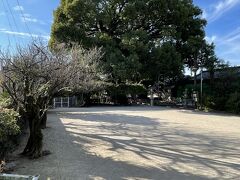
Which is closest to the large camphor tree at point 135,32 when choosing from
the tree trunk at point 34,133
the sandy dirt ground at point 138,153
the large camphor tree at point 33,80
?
the sandy dirt ground at point 138,153

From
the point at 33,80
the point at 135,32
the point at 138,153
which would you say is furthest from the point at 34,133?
the point at 135,32

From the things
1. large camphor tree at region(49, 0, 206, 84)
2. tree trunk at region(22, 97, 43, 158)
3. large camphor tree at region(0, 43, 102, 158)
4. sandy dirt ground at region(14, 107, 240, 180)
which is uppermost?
large camphor tree at region(49, 0, 206, 84)

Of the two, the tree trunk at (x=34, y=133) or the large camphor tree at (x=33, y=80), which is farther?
the tree trunk at (x=34, y=133)

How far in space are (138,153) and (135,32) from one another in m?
18.2

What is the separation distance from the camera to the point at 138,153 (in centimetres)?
869

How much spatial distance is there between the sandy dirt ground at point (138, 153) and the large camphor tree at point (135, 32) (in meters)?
12.7

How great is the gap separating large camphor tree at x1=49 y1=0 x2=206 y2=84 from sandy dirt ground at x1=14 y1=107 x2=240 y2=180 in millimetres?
12693

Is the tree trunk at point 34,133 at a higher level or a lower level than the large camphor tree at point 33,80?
lower

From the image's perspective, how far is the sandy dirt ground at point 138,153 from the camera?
6773 millimetres

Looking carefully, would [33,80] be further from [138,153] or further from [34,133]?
[138,153]

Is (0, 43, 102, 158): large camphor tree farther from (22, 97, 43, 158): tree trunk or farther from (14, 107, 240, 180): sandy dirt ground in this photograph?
(14, 107, 240, 180): sandy dirt ground

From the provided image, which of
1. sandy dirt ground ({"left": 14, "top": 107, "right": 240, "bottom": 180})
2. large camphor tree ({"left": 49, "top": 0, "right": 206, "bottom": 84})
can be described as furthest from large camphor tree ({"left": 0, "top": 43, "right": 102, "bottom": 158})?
large camphor tree ({"left": 49, "top": 0, "right": 206, "bottom": 84})

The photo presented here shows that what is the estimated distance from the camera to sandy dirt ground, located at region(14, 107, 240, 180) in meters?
6.77

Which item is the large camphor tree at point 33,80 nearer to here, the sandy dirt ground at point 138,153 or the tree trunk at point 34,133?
the tree trunk at point 34,133
